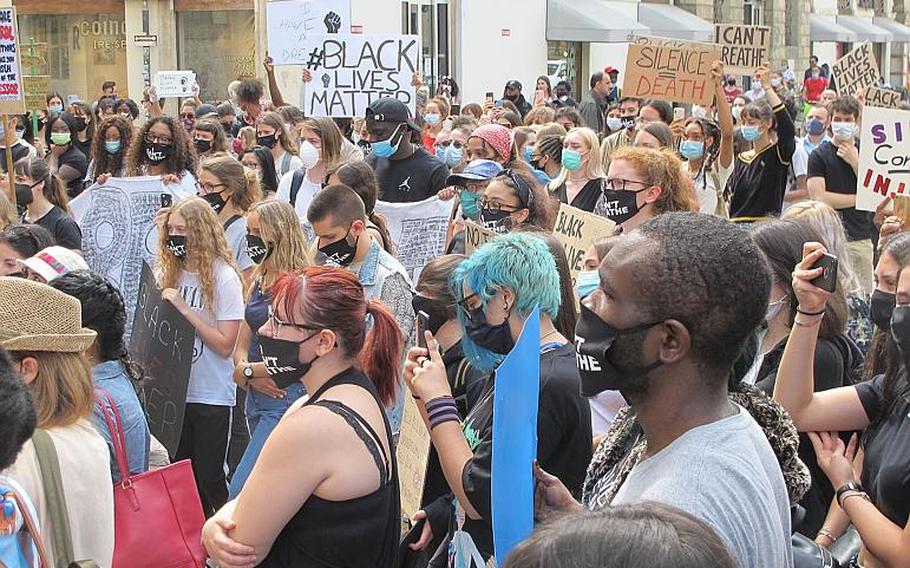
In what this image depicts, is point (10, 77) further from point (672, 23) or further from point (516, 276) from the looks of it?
point (672, 23)

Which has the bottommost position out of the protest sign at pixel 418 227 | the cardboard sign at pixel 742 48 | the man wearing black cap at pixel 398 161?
the protest sign at pixel 418 227

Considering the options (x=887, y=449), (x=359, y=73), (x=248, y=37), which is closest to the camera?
(x=887, y=449)

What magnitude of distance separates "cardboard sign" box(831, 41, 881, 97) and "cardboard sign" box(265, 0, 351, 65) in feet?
16.2

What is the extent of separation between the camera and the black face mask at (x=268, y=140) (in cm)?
1139

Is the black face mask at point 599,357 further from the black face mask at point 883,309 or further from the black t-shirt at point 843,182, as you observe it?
the black t-shirt at point 843,182

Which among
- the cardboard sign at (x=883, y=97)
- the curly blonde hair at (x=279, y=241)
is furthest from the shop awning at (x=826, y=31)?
the curly blonde hair at (x=279, y=241)

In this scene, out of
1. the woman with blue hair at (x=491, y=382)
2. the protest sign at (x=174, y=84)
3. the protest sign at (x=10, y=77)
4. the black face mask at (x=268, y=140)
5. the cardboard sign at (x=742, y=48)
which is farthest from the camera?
the protest sign at (x=174, y=84)

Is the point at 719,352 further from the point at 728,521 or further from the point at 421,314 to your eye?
the point at 421,314

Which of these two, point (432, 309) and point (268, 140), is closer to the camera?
point (432, 309)

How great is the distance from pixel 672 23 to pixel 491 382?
33.7 metres

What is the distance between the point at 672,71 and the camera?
1141cm

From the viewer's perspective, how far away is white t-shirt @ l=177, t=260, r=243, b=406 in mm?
6258

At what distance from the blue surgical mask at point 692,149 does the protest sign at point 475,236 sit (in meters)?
3.65

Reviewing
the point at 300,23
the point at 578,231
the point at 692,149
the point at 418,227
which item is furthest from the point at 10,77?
the point at 578,231
